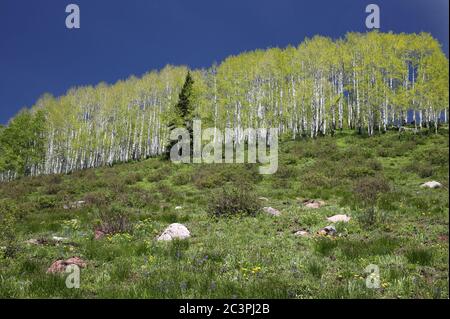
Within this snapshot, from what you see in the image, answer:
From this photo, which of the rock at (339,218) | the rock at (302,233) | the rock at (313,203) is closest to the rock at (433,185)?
the rock at (313,203)

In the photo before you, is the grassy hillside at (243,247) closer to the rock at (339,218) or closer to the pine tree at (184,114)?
the rock at (339,218)

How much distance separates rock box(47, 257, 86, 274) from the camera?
7.38 m

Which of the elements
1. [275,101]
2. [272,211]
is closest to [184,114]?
[275,101]

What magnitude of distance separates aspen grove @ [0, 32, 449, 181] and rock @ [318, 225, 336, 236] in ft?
124

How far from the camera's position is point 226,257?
7.97 m

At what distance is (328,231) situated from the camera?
393 inches

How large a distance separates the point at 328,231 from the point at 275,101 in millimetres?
48876

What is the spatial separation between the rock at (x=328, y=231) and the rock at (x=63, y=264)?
534 centimetres

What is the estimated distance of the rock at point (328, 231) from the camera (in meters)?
9.80

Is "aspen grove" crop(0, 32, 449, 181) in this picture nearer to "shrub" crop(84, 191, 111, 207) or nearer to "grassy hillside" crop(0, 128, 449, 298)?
"shrub" crop(84, 191, 111, 207)

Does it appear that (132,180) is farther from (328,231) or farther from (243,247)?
(243,247)

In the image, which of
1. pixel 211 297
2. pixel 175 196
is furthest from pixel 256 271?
pixel 175 196

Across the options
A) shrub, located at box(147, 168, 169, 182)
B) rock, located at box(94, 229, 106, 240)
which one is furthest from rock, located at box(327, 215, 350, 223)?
shrub, located at box(147, 168, 169, 182)
